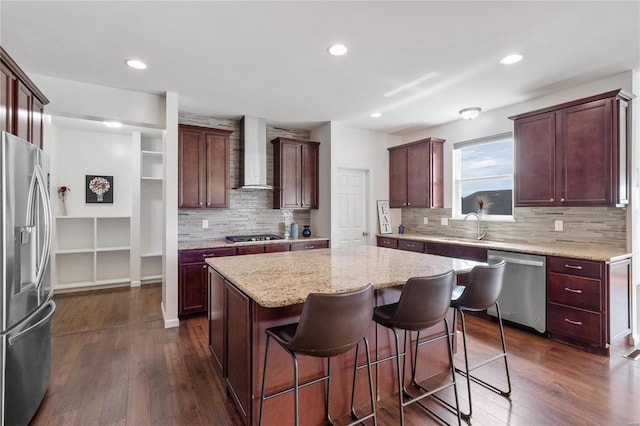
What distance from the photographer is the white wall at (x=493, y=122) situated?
3.17 metres

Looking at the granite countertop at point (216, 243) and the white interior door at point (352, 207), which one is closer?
the granite countertop at point (216, 243)

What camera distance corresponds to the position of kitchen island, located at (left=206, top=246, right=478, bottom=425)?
175 centimetres

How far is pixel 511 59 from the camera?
2.81 meters

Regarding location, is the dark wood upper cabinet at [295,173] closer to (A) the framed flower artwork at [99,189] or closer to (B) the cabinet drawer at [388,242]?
(B) the cabinet drawer at [388,242]

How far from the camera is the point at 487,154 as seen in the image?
4480 millimetres

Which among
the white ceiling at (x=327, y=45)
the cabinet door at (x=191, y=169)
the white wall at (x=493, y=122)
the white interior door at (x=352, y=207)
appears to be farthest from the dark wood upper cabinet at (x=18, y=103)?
the white wall at (x=493, y=122)

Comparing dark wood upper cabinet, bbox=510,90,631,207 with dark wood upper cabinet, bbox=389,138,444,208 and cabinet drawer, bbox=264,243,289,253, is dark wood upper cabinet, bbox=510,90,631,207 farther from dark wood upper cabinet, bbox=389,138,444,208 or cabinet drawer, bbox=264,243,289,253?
cabinet drawer, bbox=264,243,289,253

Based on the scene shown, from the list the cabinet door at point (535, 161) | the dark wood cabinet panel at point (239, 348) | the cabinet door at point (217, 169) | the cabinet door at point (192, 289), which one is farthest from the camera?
the cabinet door at point (217, 169)

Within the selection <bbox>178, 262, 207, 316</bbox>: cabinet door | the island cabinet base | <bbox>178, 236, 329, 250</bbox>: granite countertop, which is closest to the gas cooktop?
<bbox>178, 236, 329, 250</bbox>: granite countertop

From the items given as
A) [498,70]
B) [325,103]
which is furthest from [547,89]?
[325,103]

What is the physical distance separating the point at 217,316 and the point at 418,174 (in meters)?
3.83

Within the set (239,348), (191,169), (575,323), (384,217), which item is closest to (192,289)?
(191,169)

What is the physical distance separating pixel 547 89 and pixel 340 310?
3695 mm

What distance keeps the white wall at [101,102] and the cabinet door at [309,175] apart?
7.11 ft
